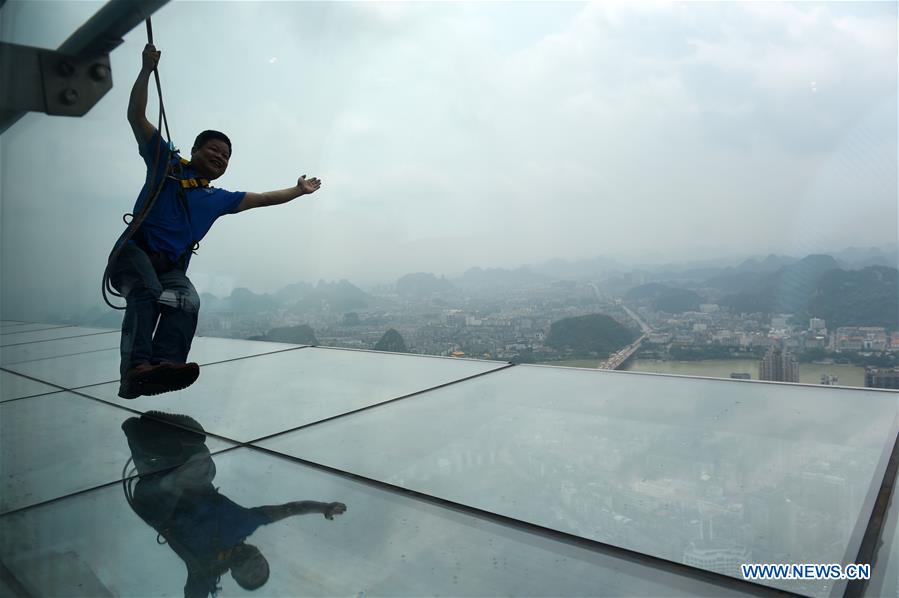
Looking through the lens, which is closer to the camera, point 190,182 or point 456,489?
point 456,489

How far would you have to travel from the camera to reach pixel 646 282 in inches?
372

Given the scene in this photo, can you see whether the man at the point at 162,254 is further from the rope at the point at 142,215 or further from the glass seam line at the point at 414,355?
the glass seam line at the point at 414,355

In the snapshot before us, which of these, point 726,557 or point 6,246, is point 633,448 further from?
point 6,246

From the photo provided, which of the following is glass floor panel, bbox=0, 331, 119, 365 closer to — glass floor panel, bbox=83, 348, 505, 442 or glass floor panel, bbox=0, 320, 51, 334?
glass floor panel, bbox=0, 320, 51, 334

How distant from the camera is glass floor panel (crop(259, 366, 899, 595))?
1212 millimetres

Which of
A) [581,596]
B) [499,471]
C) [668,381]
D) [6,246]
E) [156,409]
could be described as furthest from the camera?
[6,246]

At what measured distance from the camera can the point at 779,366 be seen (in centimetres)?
358

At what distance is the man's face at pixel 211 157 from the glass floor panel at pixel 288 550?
131 cm

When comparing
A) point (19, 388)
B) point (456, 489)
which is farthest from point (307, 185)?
point (19, 388)

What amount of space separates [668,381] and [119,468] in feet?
8.14

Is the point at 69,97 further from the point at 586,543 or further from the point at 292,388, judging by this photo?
the point at 586,543

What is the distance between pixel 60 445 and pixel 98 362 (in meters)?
2.23

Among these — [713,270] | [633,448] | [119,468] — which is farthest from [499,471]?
[713,270]

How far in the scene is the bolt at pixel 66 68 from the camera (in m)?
2.78
